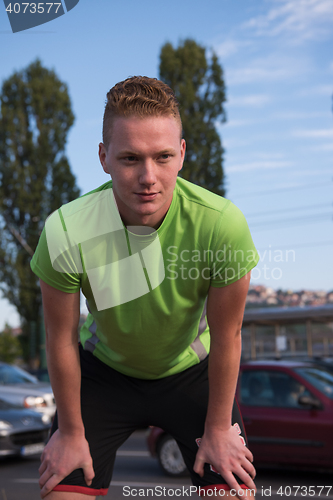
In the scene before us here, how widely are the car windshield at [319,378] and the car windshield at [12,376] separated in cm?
615

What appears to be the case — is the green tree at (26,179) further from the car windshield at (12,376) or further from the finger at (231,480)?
the finger at (231,480)

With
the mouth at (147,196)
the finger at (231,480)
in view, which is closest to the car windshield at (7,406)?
the finger at (231,480)

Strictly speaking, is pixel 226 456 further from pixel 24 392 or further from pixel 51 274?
pixel 24 392

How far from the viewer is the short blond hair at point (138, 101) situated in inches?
80.7

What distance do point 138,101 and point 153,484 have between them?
6306 millimetres

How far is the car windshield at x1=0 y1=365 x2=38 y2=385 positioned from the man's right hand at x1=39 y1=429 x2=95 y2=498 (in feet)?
30.8

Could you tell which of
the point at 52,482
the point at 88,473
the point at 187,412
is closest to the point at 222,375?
the point at 187,412

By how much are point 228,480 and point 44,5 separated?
3.58 metres

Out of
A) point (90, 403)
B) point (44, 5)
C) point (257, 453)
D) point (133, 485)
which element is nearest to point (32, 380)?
point (133, 485)

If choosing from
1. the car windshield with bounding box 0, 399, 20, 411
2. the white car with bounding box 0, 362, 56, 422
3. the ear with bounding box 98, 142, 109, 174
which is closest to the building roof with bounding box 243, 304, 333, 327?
the white car with bounding box 0, 362, 56, 422

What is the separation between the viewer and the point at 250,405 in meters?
7.71

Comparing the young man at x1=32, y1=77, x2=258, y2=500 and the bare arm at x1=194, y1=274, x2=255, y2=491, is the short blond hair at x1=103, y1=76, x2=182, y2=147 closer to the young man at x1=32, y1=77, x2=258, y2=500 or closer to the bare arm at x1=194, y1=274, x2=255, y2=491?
the young man at x1=32, y1=77, x2=258, y2=500

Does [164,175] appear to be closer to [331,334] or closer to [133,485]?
[133,485]

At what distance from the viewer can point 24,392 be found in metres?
10.2
